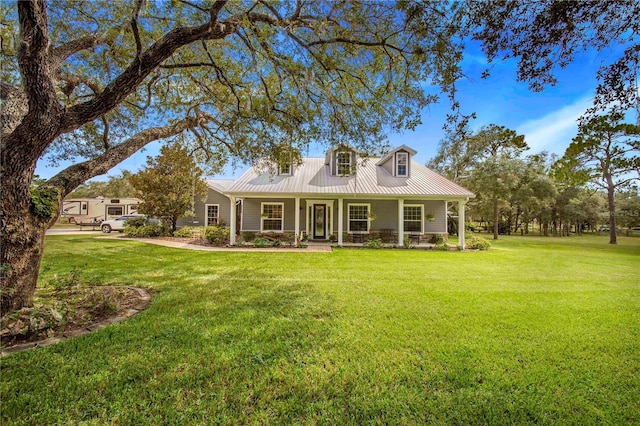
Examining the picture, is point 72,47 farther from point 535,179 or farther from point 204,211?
point 535,179

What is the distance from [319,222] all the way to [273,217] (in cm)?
273

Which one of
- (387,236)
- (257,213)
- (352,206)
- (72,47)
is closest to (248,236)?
(257,213)

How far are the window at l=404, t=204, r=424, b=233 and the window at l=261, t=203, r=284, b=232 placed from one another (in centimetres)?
726

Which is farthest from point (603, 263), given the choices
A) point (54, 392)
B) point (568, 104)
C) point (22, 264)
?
point (22, 264)

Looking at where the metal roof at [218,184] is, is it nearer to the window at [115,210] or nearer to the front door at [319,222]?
the front door at [319,222]

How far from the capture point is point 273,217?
15352 mm

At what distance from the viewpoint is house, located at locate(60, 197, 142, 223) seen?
28688 millimetres

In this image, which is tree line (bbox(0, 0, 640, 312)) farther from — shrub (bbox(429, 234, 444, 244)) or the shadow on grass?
shrub (bbox(429, 234, 444, 244))

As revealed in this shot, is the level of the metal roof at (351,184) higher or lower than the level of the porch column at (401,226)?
higher

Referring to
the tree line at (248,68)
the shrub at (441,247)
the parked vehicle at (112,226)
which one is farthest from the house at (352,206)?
the parked vehicle at (112,226)

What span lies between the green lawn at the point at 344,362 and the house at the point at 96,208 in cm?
2949

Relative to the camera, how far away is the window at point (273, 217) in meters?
15.3

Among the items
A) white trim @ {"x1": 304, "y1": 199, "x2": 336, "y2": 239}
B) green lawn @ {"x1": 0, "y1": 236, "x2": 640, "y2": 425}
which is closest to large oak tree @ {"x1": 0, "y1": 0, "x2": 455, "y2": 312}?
green lawn @ {"x1": 0, "y1": 236, "x2": 640, "y2": 425}

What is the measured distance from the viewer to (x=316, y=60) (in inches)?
221
